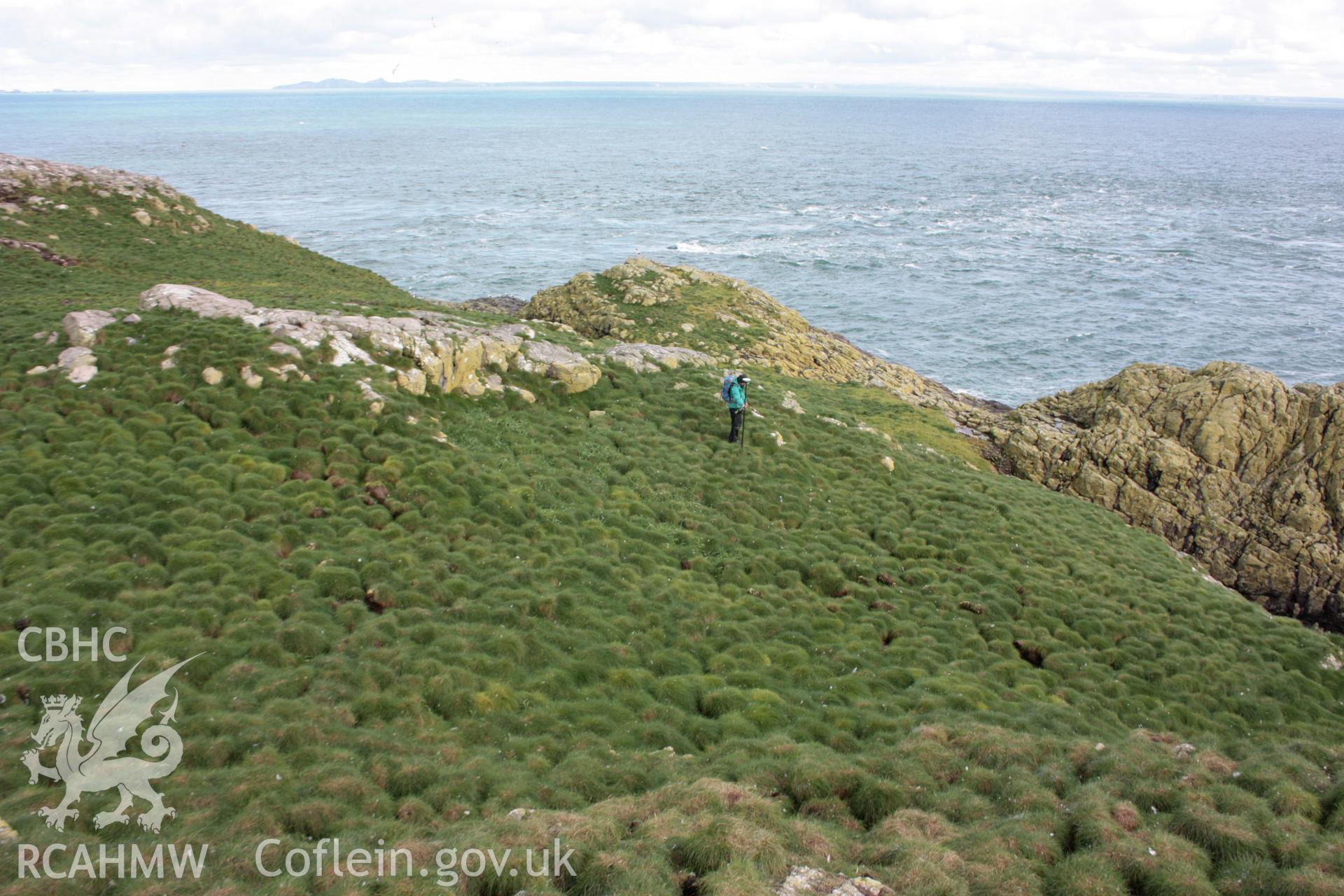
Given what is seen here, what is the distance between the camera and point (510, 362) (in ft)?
111

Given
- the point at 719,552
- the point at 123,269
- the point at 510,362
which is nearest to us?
the point at 719,552

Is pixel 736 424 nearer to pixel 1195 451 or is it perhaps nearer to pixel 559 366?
pixel 559 366

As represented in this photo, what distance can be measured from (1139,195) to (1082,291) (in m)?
97.3

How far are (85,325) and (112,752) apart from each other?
21.8 metres

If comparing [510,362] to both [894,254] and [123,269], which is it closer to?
[123,269]

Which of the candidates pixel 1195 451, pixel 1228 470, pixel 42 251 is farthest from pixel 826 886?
pixel 42 251

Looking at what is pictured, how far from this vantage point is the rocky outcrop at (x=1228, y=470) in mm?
33875

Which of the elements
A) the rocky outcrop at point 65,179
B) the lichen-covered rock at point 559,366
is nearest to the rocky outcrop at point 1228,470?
the lichen-covered rock at point 559,366

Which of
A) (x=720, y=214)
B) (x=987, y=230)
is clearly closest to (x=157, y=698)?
(x=720, y=214)

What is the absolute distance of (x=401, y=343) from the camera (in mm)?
31422

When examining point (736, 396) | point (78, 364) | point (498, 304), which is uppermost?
point (498, 304)

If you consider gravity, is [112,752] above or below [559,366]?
below

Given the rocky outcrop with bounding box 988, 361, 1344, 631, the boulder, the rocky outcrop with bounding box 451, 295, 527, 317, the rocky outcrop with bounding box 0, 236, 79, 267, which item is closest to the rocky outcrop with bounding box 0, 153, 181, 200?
the rocky outcrop with bounding box 0, 236, 79, 267

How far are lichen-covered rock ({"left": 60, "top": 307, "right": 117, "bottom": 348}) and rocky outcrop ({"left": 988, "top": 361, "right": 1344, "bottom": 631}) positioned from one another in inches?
1767
